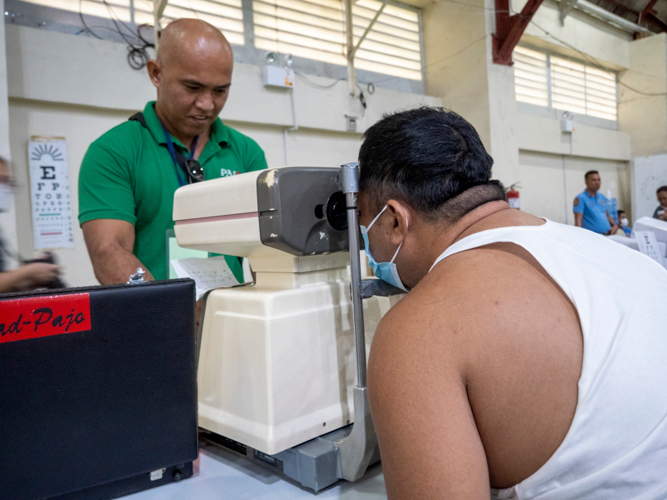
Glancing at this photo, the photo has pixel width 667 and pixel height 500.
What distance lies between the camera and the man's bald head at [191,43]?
136 cm

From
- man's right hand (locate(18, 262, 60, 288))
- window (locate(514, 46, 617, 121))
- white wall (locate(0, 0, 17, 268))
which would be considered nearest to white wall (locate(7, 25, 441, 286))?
white wall (locate(0, 0, 17, 268))

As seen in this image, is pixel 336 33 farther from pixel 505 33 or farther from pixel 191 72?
pixel 191 72

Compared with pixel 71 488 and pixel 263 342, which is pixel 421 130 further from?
pixel 71 488

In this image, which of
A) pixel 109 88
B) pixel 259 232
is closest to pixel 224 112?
pixel 109 88

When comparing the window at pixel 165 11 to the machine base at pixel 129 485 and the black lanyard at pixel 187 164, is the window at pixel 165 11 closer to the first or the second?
the black lanyard at pixel 187 164

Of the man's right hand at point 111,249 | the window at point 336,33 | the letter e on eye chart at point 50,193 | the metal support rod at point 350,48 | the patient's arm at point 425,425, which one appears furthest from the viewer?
the metal support rod at point 350,48

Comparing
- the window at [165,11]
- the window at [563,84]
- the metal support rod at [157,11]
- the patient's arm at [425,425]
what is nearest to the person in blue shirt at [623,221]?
the window at [563,84]

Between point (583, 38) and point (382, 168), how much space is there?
282 inches

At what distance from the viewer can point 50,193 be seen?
2.95 meters

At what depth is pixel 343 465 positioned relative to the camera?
79 centimetres

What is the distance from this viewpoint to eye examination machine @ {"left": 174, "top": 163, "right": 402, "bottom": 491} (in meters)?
0.79

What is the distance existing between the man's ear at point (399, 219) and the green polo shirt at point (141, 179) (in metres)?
0.71

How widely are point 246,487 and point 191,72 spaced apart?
1072 mm

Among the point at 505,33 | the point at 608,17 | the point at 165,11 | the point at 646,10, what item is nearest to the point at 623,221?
the point at 608,17
